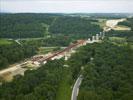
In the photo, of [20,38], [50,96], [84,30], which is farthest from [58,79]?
[84,30]

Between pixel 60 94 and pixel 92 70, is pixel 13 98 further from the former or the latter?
pixel 92 70

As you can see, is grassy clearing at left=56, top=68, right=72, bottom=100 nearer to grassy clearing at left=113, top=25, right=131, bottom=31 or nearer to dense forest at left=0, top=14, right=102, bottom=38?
dense forest at left=0, top=14, right=102, bottom=38

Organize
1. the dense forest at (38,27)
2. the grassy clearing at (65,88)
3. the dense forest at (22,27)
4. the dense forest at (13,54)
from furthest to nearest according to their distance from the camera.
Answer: the dense forest at (38,27) < the dense forest at (22,27) < the dense forest at (13,54) < the grassy clearing at (65,88)

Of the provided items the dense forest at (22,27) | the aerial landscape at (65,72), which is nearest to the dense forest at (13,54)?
the aerial landscape at (65,72)

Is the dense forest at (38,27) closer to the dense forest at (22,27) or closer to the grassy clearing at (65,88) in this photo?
the dense forest at (22,27)

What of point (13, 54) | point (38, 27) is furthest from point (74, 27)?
point (13, 54)

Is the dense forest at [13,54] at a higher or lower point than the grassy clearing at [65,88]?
higher

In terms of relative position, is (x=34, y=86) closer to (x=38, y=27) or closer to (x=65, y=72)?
(x=65, y=72)

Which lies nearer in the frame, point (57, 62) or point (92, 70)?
point (92, 70)
